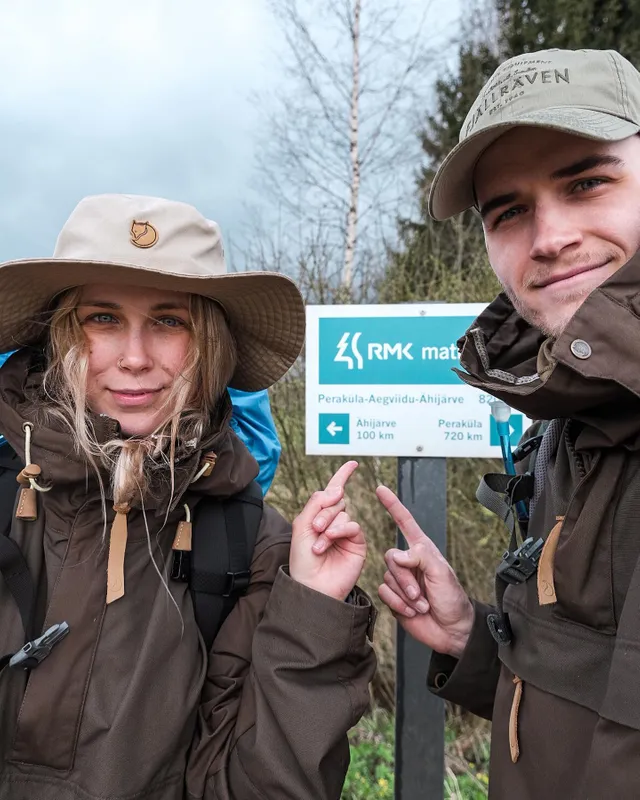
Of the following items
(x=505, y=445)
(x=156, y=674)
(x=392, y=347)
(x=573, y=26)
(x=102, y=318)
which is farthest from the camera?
(x=573, y=26)

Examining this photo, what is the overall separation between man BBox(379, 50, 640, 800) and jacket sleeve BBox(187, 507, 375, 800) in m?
0.32

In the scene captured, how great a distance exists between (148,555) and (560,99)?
132 centimetres

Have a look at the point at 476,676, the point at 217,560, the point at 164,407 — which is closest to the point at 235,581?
the point at 217,560

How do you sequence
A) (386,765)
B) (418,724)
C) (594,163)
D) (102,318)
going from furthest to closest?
1. (386,765)
2. (418,724)
3. (102,318)
4. (594,163)

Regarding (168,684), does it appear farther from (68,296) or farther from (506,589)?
(68,296)

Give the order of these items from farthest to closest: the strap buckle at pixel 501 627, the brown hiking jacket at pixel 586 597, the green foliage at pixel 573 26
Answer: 1. the green foliage at pixel 573 26
2. the strap buckle at pixel 501 627
3. the brown hiking jacket at pixel 586 597

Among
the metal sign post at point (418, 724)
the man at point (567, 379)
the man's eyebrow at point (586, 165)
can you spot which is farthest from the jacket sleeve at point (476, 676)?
the man's eyebrow at point (586, 165)

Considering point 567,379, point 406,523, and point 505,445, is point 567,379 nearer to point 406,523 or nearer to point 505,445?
point 505,445

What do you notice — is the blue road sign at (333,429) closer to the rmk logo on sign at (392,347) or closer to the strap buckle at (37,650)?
the rmk logo on sign at (392,347)

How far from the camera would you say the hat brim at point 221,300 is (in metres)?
1.42

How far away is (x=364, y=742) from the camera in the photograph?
367cm

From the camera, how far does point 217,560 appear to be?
1407 millimetres

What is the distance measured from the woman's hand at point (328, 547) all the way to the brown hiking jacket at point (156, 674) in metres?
0.06

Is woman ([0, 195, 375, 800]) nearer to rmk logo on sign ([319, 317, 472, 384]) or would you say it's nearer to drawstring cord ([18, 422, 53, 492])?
drawstring cord ([18, 422, 53, 492])
